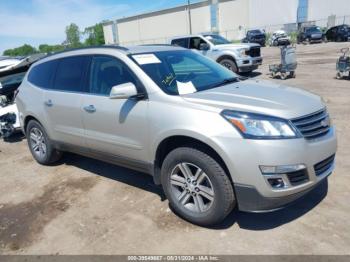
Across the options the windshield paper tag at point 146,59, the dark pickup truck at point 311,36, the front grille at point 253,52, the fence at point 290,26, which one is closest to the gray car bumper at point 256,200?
the windshield paper tag at point 146,59

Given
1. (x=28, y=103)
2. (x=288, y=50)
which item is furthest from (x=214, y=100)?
(x=288, y=50)

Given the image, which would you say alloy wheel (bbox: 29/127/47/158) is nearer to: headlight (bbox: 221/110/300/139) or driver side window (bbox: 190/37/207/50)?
headlight (bbox: 221/110/300/139)

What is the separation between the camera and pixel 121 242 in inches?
132

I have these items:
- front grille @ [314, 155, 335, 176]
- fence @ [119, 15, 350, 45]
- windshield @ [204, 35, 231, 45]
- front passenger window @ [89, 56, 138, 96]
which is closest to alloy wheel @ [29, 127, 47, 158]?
front passenger window @ [89, 56, 138, 96]

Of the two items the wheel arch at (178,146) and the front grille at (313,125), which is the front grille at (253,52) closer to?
the front grille at (313,125)

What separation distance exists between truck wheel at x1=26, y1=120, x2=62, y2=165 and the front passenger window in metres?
1.59

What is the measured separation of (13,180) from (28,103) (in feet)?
4.07

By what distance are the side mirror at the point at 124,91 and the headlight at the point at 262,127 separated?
3.72 ft

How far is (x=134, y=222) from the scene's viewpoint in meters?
3.70

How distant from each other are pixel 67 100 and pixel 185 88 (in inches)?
71.5

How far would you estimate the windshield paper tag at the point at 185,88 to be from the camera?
365cm

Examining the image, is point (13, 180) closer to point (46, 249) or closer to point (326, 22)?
point (46, 249)

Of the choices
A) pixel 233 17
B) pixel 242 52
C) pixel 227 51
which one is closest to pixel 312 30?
pixel 233 17

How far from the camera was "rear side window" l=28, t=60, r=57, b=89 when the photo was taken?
510 centimetres
